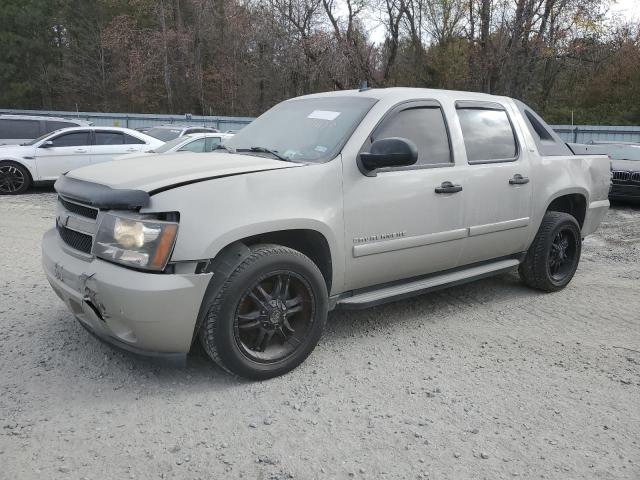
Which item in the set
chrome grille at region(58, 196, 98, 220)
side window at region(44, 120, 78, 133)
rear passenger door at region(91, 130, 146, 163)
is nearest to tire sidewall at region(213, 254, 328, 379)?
chrome grille at region(58, 196, 98, 220)

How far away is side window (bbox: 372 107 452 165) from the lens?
388cm

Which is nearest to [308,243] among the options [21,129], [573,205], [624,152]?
[573,205]

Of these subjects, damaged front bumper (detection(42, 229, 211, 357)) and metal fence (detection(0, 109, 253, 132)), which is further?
metal fence (detection(0, 109, 253, 132))

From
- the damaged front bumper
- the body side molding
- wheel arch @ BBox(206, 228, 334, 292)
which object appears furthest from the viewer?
the body side molding

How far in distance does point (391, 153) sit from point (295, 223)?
746 millimetres

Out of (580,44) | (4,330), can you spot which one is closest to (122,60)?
(580,44)

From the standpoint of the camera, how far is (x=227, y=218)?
299 centimetres

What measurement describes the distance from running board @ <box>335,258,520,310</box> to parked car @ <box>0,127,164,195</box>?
9.71 metres

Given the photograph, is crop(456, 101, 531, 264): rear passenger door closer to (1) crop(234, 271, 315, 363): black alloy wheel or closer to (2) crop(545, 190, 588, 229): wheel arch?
(2) crop(545, 190, 588, 229): wheel arch

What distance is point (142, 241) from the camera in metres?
2.85

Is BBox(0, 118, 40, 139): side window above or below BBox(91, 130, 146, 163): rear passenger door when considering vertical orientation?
above

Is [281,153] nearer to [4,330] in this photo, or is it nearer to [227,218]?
[227,218]

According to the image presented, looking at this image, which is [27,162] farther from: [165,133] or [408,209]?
[408,209]

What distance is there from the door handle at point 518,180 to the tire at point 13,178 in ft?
34.1
